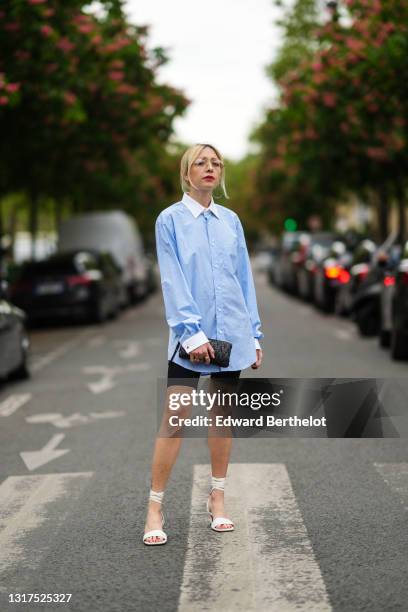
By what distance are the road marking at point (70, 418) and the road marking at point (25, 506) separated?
222 cm

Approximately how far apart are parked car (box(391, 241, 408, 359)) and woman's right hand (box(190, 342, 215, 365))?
8041mm

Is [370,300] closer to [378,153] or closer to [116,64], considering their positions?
[116,64]

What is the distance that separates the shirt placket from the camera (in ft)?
16.8

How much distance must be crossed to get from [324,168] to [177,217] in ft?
91.6

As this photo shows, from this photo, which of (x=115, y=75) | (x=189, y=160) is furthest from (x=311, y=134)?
(x=189, y=160)

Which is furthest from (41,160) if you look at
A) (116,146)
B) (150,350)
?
(150,350)

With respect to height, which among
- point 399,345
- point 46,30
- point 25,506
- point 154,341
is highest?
point 46,30

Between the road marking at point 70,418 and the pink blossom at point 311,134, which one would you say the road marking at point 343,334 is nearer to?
the road marking at point 70,418

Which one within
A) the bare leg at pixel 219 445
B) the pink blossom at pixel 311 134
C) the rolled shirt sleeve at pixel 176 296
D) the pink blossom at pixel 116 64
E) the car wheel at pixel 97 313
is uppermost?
the pink blossom at pixel 116 64

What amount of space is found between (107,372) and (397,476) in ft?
22.6

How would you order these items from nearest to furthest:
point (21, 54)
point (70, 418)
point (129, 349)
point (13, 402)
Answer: point (70, 418) → point (13, 402) → point (129, 349) → point (21, 54)

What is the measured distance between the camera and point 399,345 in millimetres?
13312

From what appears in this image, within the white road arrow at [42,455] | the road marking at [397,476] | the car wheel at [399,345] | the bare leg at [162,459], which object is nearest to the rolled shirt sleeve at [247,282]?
the bare leg at [162,459]

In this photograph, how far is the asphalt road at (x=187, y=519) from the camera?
4.48 m
